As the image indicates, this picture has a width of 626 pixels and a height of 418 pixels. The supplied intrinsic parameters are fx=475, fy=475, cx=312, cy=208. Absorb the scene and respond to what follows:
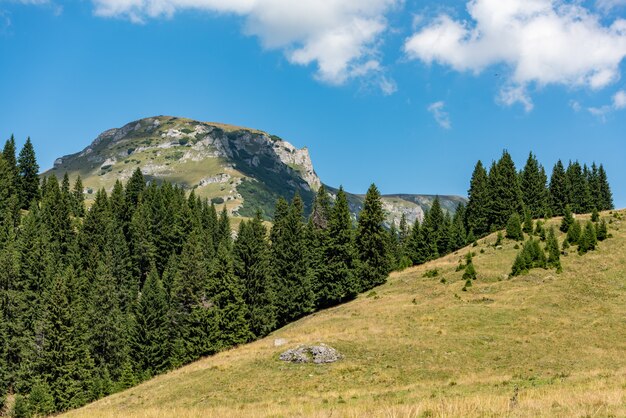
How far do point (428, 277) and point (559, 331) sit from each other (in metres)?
24.8

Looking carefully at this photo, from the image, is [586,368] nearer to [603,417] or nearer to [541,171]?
[603,417]

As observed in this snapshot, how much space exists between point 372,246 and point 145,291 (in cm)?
3397

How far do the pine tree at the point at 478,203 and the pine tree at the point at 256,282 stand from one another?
49.6 m

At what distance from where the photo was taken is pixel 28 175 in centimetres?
11744

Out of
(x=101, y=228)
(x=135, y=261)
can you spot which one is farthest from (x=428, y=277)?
(x=101, y=228)

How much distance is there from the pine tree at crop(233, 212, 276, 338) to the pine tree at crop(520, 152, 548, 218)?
60.9 m

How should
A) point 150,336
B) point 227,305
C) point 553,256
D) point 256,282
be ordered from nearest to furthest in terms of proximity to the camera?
1. point 227,305
2. point 553,256
3. point 256,282
4. point 150,336

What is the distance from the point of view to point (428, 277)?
65.5 metres

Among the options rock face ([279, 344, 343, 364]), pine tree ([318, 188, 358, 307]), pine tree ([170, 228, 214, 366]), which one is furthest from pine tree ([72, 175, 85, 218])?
A: rock face ([279, 344, 343, 364])

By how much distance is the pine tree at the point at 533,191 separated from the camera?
98.9 m

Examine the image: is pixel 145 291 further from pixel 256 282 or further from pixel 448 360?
pixel 448 360

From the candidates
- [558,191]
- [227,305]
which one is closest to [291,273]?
[227,305]

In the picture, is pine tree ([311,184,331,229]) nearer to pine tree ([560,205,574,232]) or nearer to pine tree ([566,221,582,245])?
pine tree ([560,205,574,232])

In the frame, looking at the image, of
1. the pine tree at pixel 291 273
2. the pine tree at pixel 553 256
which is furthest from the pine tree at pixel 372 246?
the pine tree at pixel 553 256
